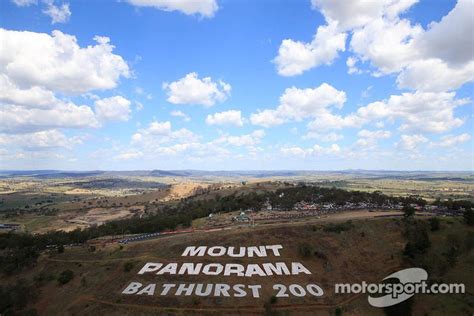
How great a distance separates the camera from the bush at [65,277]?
248ft

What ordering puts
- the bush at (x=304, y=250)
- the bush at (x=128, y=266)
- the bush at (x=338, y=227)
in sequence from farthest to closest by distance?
the bush at (x=338, y=227), the bush at (x=304, y=250), the bush at (x=128, y=266)

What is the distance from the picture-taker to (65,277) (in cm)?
7612

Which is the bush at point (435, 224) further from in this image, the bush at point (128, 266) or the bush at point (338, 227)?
the bush at point (128, 266)

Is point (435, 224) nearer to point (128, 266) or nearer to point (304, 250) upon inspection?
point (304, 250)

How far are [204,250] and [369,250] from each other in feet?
108

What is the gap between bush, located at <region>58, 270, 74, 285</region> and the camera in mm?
75562

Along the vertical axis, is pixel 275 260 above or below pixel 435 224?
below

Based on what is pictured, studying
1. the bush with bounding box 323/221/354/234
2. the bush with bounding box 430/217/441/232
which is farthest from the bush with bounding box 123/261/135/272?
the bush with bounding box 430/217/441/232

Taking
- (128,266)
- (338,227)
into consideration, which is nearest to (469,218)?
(338,227)

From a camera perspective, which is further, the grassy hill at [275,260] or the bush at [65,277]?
the bush at [65,277]

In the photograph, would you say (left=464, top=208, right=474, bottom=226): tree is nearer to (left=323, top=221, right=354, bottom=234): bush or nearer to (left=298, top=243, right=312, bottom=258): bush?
(left=323, top=221, right=354, bottom=234): bush

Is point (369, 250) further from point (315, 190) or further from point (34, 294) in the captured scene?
point (315, 190)

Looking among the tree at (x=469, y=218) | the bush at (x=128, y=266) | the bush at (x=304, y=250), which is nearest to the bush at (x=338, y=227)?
the bush at (x=304, y=250)

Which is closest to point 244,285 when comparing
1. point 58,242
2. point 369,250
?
point 369,250
